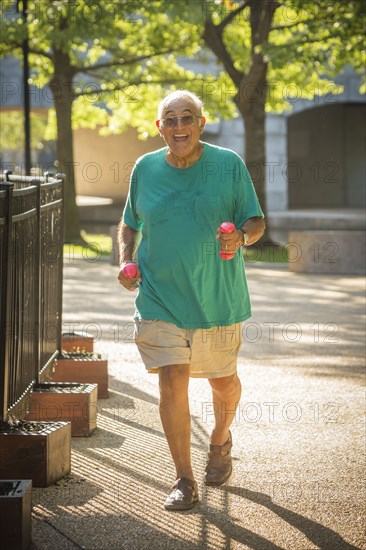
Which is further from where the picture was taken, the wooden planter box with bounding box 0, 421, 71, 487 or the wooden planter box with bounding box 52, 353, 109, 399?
the wooden planter box with bounding box 52, 353, 109, 399

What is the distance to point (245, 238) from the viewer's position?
19.3ft

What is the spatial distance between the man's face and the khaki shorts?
861 millimetres

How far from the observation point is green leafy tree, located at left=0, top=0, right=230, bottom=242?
81.3 feet

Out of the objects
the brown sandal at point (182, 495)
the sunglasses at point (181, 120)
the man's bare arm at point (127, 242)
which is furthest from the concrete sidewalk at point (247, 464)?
the sunglasses at point (181, 120)

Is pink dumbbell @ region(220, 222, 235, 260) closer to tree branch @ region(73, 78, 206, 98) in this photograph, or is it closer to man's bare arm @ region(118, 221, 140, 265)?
man's bare arm @ region(118, 221, 140, 265)

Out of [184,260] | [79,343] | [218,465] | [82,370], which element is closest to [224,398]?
[218,465]

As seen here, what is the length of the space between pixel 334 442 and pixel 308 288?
10.7 metres

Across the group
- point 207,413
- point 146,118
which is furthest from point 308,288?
point 146,118

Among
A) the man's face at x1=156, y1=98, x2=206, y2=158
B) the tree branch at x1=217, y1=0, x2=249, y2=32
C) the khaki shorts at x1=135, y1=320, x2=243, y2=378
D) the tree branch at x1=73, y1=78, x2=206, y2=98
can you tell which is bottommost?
the khaki shorts at x1=135, y1=320, x2=243, y2=378

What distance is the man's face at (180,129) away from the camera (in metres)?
5.91

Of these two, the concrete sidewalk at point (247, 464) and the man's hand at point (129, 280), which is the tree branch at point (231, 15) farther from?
the man's hand at point (129, 280)

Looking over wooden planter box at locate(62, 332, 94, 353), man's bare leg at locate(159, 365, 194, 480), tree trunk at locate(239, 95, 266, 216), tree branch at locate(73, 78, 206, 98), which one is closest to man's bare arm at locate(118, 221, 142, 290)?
man's bare leg at locate(159, 365, 194, 480)

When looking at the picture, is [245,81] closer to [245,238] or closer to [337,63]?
[337,63]

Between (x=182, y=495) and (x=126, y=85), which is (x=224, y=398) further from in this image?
(x=126, y=85)
